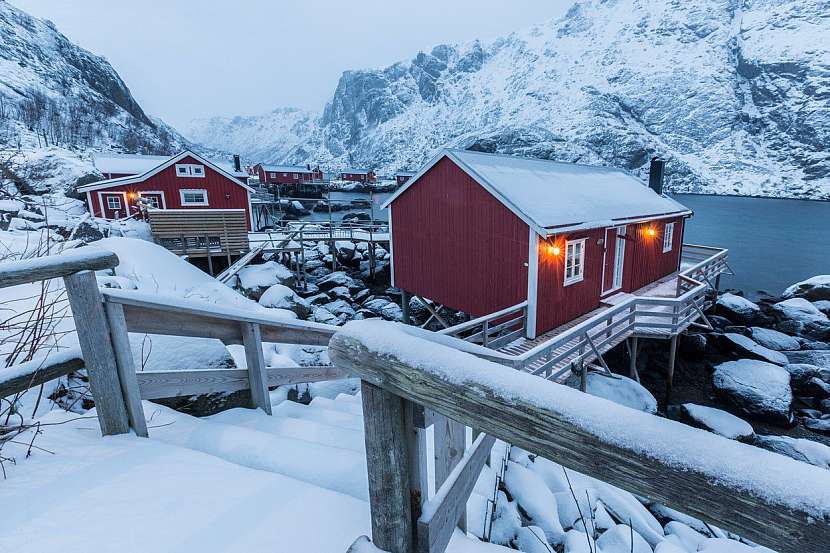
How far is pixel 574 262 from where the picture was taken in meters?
10.7

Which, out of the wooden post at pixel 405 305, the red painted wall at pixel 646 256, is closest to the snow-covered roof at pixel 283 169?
the wooden post at pixel 405 305

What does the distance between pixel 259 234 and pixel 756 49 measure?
198 metres

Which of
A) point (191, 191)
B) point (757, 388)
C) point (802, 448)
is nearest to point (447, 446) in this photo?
point (802, 448)

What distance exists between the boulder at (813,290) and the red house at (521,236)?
31.7 feet

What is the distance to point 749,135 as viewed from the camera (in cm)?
12375

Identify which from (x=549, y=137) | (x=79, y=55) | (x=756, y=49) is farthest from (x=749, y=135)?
(x=79, y=55)

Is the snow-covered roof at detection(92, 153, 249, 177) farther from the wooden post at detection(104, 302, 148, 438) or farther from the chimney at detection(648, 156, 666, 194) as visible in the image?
the wooden post at detection(104, 302, 148, 438)

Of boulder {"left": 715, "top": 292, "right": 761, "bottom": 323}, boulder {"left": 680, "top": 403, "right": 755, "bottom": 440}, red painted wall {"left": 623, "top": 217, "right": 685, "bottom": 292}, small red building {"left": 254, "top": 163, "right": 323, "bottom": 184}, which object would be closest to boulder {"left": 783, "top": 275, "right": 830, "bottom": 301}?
boulder {"left": 715, "top": 292, "right": 761, "bottom": 323}

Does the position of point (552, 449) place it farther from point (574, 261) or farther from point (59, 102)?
point (59, 102)

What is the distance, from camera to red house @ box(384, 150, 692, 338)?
9930 mm

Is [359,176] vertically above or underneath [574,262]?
above

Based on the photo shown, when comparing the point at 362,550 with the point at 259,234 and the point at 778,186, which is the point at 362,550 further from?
the point at 778,186

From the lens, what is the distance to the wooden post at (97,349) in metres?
2.25

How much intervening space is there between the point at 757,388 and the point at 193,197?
26988mm
